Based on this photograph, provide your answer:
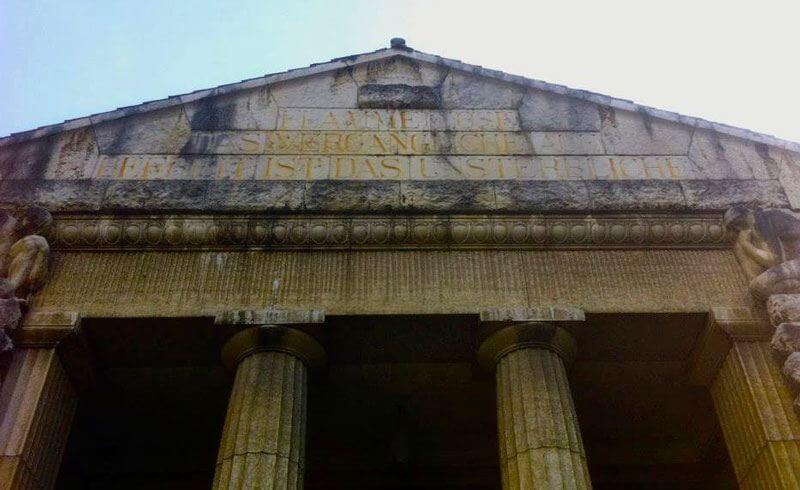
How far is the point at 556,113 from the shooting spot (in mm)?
11500

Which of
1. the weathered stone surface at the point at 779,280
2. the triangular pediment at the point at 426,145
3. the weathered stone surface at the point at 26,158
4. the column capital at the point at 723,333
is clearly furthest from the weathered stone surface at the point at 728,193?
the weathered stone surface at the point at 26,158

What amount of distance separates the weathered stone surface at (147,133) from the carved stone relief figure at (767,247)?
676cm

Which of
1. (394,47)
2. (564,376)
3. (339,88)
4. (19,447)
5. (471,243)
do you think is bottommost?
(19,447)

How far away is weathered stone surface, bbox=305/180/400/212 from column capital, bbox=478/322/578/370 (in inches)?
76.6

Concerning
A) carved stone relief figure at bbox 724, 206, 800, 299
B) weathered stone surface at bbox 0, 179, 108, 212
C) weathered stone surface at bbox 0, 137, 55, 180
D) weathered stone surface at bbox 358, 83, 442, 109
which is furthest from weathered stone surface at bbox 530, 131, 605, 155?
weathered stone surface at bbox 0, 137, 55, 180

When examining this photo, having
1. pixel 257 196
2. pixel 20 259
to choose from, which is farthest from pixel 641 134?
pixel 20 259

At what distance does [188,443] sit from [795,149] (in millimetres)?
8704

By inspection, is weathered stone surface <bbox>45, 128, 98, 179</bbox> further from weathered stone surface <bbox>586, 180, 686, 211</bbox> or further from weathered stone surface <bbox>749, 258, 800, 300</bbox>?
weathered stone surface <bbox>749, 258, 800, 300</bbox>

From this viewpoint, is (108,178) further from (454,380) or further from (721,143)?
(721,143)

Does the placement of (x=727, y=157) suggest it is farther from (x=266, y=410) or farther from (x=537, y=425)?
(x=266, y=410)

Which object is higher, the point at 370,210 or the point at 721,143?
the point at 721,143

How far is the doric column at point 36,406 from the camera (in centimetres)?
825

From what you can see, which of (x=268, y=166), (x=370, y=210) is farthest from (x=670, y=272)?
(x=268, y=166)

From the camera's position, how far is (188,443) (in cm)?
1169
